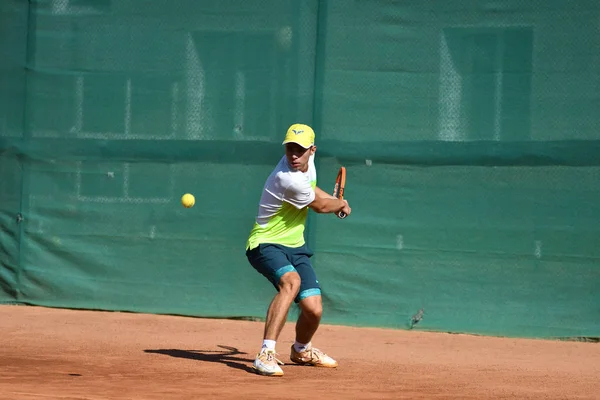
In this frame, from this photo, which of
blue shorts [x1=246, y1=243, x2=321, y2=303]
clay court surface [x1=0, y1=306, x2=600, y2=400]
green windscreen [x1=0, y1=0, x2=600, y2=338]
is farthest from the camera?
green windscreen [x1=0, y1=0, x2=600, y2=338]

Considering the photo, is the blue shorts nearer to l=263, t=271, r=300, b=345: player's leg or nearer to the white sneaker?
l=263, t=271, r=300, b=345: player's leg

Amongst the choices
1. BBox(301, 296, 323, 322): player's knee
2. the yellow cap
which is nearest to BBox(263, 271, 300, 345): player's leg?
BBox(301, 296, 323, 322): player's knee

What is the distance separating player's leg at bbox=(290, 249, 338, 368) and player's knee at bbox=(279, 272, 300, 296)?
14 cm

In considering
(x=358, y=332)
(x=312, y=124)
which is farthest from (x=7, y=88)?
(x=358, y=332)

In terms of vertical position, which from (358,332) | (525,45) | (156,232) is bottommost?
(358,332)

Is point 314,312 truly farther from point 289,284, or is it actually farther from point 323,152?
point 323,152

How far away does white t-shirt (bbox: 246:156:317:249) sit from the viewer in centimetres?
620

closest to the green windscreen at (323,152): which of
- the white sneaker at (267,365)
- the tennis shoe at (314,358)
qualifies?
the tennis shoe at (314,358)

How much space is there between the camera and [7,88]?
9.63 metres

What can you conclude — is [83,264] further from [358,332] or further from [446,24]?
[446,24]

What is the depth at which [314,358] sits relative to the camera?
6.55m

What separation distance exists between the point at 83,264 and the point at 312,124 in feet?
7.84

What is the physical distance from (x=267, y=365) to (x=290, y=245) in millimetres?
783

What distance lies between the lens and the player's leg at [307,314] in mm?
6336
